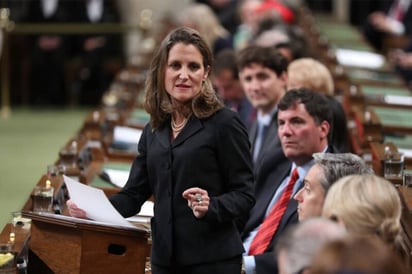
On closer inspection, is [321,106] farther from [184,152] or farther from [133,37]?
[133,37]

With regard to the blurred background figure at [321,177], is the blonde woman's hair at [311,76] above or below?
above

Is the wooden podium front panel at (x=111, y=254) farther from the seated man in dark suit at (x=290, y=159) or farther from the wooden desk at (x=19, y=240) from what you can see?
the seated man in dark suit at (x=290, y=159)

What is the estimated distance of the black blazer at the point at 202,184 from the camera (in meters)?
4.28

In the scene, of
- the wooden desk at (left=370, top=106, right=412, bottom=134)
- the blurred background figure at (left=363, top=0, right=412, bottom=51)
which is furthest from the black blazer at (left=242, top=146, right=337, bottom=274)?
the blurred background figure at (left=363, top=0, right=412, bottom=51)

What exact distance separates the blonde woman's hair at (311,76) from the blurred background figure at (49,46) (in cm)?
853

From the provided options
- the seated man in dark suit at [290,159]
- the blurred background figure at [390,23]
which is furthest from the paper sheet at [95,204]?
the blurred background figure at [390,23]

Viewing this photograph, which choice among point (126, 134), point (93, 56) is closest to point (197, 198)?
point (126, 134)

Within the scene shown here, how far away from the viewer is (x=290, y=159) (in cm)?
521

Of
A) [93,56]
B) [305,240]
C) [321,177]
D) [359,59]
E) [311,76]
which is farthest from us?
[93,56]

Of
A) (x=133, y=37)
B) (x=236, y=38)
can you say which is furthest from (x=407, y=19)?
(x=133, y=37)

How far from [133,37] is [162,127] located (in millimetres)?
11501

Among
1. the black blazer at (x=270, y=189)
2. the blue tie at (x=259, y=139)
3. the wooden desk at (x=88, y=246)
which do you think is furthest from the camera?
the blue tie at (x=259, y=139)

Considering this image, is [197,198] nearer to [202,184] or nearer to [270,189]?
[202,184]

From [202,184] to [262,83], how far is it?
7.84ft
